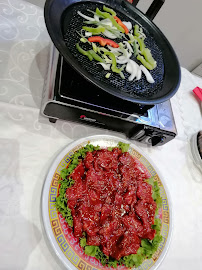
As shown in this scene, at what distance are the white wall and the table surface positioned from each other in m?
1.75

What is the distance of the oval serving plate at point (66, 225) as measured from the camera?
1158mm

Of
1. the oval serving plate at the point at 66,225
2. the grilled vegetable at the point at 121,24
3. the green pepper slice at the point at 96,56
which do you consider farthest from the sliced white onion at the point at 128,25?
the oval serving plate at the point at 66,225

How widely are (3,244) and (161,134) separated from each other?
123cm

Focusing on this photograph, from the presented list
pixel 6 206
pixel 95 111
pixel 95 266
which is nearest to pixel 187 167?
pixel 95 111

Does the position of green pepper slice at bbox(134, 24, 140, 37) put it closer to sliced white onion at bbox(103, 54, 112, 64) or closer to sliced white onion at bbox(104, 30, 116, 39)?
sliced white onion at bbox(104, 30, 116, 39)

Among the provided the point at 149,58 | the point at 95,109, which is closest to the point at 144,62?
the point at 149,58

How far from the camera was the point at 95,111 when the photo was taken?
1437 mm

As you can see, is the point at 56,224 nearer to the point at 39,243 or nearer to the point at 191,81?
the point at 39,243

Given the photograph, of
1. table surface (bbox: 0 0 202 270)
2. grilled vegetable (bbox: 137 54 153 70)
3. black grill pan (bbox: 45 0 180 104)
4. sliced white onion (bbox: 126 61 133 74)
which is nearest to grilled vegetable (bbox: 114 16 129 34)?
black grill pan (bbox: 45 0 180 104)

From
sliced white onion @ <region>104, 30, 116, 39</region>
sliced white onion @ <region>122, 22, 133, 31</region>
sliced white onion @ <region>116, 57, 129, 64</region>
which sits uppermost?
sliced white onion @ <region>122, 22, 133, 31</region>

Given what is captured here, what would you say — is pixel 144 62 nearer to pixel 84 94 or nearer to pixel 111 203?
pixel 84 94

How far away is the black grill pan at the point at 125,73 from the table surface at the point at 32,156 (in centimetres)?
45

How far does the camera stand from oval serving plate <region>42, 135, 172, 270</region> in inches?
45.6

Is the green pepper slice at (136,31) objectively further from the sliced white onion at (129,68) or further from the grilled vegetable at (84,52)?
the grilled vegetable at (84,52)
